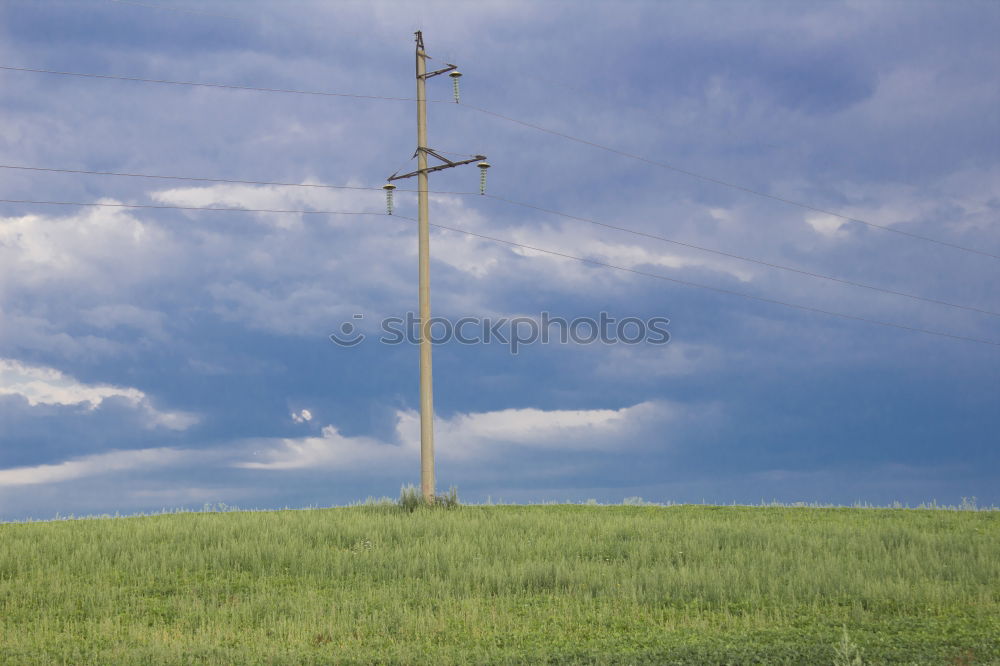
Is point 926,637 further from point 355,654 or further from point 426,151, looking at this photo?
point 426,151

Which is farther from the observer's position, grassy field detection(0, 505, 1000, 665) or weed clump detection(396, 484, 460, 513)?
weed clump detection(396, 484, 460, 513)

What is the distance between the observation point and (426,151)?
86.7 ft

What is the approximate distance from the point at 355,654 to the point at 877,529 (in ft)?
47.6

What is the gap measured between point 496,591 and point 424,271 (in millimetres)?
11962

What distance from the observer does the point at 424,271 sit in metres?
25.0

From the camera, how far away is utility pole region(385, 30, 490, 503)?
2459cm

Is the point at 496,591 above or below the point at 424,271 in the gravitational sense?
below

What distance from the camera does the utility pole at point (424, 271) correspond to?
968 inches

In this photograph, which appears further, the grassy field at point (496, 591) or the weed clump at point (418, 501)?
the weed clump at point (418, 501)

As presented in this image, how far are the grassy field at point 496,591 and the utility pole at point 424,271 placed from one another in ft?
8.43

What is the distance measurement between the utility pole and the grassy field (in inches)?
101

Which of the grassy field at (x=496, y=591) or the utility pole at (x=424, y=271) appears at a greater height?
the utility pole at (x=424, y=271)

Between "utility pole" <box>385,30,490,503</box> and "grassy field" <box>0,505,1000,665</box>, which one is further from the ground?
"utility pole" <box>385,30,490,503</box>

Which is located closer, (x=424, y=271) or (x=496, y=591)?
(x=496, y=591)
